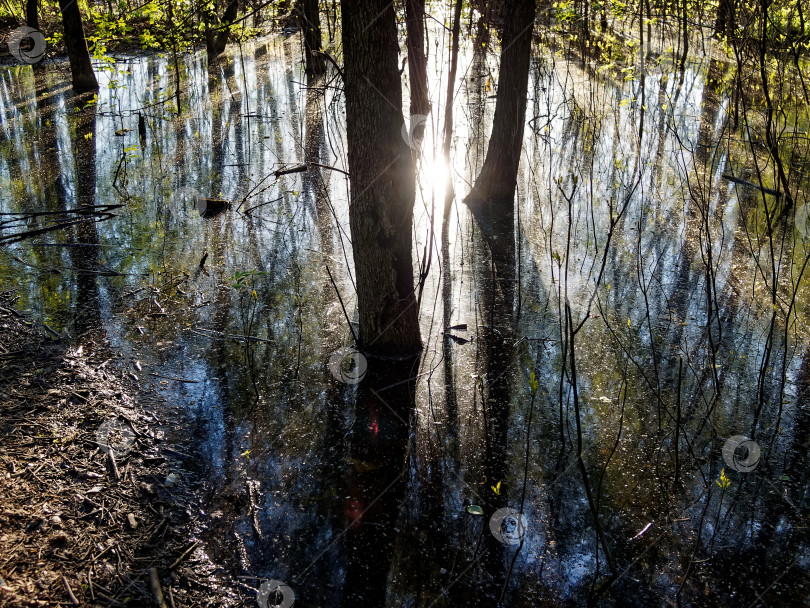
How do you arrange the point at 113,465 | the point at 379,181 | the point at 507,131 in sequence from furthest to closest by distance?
1. the point at 507,131
2. the point at 379,181
3. the point at 113,465

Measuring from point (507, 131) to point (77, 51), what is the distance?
8.98 metres

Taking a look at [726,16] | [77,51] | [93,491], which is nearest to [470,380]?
[93,491]

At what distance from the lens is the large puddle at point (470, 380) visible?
9.92 ft

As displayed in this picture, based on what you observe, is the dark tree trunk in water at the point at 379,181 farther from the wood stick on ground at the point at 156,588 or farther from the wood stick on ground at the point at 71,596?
the wood stick on ground at the point at 71,596

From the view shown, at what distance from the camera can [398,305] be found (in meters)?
4.45

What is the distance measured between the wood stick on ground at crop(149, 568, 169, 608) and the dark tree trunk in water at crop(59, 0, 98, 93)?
11001mm

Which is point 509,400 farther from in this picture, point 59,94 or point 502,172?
point 59,94

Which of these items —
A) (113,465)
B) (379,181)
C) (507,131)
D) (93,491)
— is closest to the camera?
(93,491)

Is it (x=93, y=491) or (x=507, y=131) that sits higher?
Result: (x=507, y=131)

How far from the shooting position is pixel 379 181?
4.10 meters

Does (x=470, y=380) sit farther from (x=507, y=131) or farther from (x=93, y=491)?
(x=507, y=131)

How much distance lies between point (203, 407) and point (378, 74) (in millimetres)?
2301

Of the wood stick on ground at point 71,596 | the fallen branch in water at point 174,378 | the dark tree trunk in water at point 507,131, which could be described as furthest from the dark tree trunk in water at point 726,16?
the wood stick on ground at point 71,596

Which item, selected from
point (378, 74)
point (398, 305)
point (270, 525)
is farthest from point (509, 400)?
point (378, 74)
